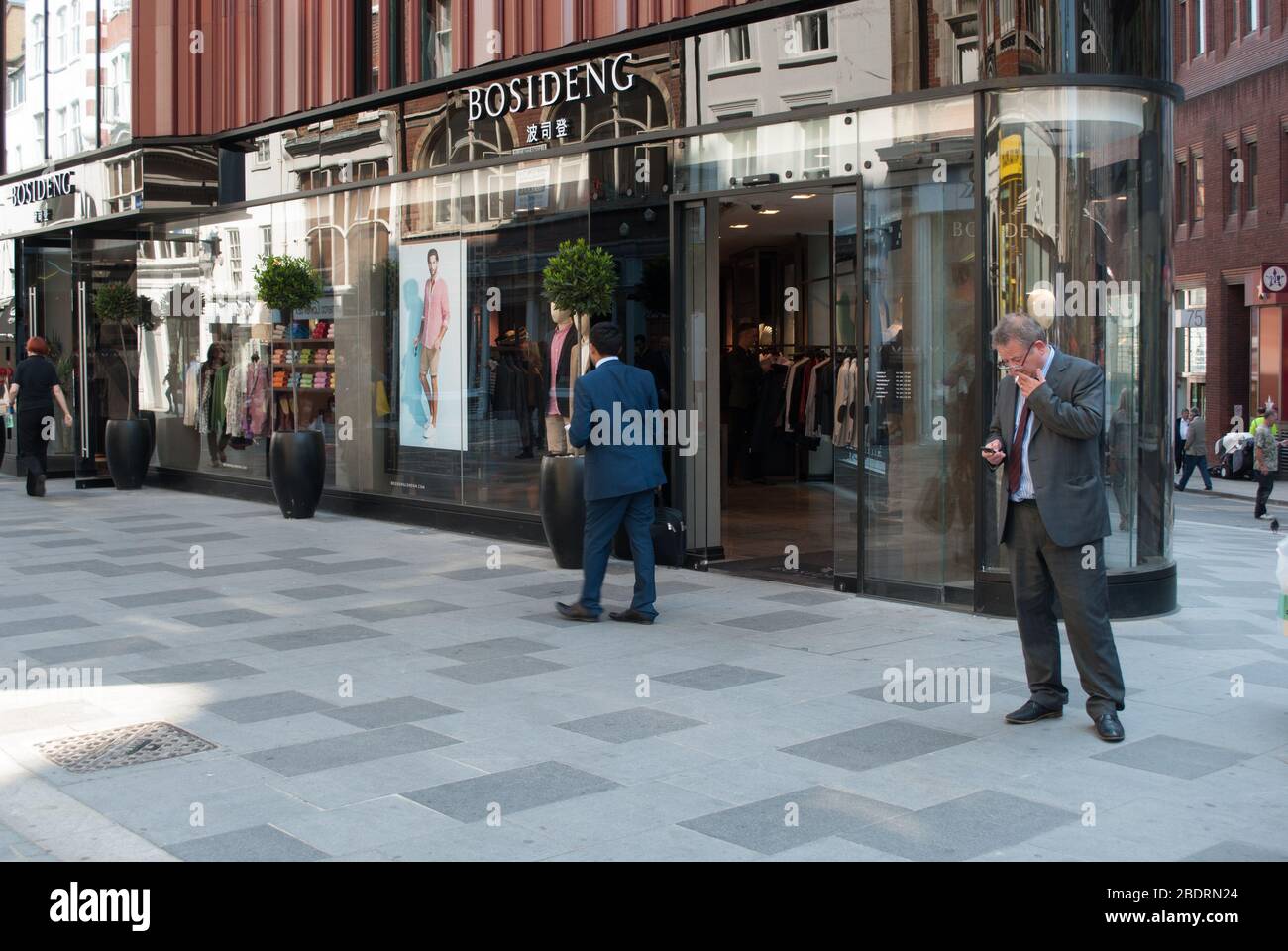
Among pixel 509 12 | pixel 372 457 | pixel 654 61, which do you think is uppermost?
pixel 509 12

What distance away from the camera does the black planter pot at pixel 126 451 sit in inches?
762

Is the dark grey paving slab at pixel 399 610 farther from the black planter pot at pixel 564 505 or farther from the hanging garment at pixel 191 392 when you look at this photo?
the hanging garment at pixel 191 392

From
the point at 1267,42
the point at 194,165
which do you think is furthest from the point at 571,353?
the point at 1267,42

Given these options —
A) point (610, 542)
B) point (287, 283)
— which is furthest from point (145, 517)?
point (610, 542)

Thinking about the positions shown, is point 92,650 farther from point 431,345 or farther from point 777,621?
point 431,345

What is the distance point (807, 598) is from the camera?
10555mm

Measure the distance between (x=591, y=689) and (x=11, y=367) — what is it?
18.4m

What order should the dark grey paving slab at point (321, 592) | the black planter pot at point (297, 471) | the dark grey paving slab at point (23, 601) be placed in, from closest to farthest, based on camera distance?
the dark grey paving slab at point (23, 601) → the dark grey paving slab at point (321, 592) → the black planter pot at point (297, 471)

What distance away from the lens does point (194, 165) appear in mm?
18734

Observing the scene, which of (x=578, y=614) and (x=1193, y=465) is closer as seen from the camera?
(x=578, y=614)

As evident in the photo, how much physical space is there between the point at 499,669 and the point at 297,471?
805 cm

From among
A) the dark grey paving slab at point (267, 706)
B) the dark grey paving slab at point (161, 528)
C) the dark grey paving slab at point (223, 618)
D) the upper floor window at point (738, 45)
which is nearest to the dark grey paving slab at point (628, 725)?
the dark grey paving slab at point (267, 706)

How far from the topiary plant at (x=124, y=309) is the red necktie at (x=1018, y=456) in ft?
51.4
